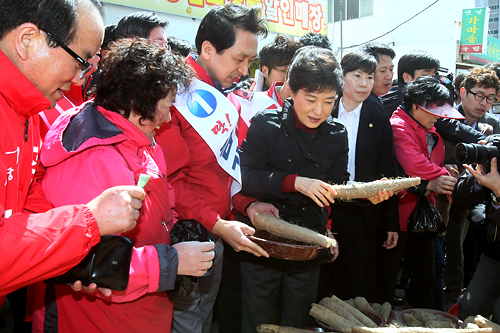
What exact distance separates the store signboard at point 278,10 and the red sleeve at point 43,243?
6.71 m

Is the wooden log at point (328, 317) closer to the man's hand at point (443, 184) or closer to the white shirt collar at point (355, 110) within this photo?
the man's hand at point (443, 184)

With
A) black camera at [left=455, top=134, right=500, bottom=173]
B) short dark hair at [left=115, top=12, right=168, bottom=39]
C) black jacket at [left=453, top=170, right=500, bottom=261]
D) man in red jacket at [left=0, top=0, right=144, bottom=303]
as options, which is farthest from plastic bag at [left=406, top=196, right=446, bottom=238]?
man in red jacket at [left=0, top=0, right=144, bottom=303]

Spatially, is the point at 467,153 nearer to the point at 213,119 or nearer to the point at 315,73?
the point at 315,73

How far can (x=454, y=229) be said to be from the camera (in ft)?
14.9

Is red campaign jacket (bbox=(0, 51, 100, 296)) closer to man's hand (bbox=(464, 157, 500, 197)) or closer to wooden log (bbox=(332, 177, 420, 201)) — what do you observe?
wooden log (bbox=(332, 177, 420, 201))

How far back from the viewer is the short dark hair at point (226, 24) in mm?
2559

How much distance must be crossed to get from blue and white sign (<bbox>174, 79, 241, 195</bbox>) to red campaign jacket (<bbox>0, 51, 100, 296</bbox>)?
105cm

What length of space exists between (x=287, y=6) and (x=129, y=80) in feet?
32.2

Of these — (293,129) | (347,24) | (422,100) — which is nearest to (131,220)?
(293,129)

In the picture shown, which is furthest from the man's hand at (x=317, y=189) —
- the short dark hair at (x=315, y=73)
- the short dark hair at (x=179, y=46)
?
the short dark hair at (x=179, y=46)

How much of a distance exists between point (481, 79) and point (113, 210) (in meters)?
4.59

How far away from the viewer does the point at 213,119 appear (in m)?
2.49

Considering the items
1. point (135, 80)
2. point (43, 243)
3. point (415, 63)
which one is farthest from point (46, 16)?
point (415, 63)

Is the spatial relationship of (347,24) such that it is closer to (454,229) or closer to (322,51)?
(454,229)
